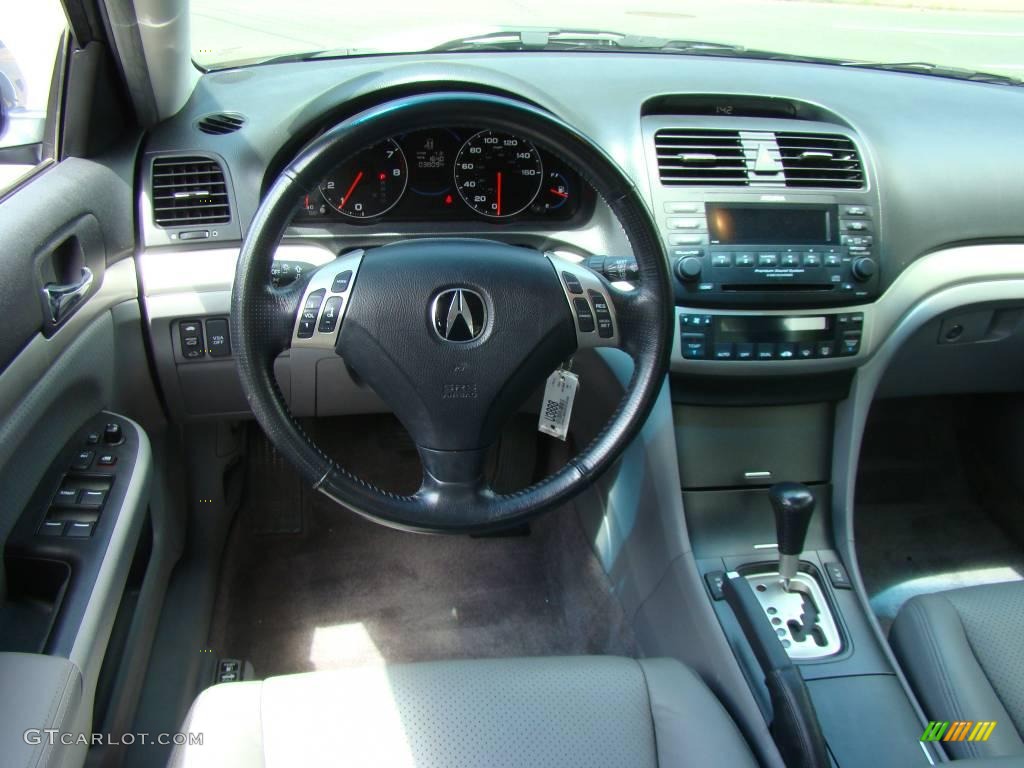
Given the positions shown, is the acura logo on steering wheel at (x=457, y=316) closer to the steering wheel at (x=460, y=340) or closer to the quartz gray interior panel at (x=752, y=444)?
the steering wheel at (x=460, y=340)

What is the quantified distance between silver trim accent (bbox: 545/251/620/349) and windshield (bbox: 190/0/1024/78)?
0.79 m

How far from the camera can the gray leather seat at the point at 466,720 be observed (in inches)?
43.4

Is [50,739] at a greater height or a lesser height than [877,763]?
greater

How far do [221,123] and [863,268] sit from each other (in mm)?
1318

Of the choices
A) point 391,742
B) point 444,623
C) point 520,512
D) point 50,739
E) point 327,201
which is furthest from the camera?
point 444,623

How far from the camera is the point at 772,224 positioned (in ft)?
5.57

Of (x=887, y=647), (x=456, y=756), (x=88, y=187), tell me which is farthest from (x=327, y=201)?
(x=887, y=647)

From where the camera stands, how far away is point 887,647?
4.98 feet

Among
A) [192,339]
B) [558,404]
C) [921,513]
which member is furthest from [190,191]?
[921,513]

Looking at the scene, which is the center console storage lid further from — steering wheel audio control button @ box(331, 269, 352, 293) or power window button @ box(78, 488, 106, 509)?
steering wheel audio control button @ box(331, 269, 352, 293)

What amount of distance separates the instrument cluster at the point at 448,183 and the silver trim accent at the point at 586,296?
42 cm

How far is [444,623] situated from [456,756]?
1032 millimetres

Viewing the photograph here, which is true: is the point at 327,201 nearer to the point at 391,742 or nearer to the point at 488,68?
the point at 488,68

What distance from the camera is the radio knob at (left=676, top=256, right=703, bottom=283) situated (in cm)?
164
